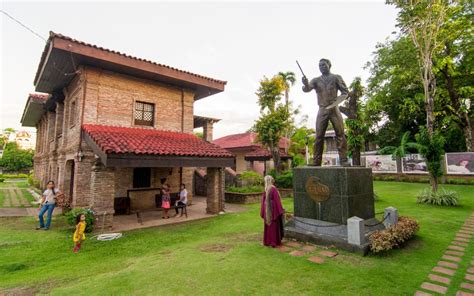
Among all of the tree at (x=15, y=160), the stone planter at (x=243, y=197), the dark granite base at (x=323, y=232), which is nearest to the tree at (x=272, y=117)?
the stone planter at (x=243, y=197)

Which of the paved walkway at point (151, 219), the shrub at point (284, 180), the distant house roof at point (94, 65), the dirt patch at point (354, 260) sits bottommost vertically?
the paved walkway at point (151, 219)

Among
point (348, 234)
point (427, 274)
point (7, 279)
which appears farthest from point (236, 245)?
point (7, 279)

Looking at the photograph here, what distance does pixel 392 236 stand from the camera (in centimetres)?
540

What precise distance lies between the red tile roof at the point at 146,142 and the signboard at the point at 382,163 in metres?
19.2

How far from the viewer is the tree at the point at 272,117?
54.5ft

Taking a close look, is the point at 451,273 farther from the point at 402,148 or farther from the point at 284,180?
the point at 402,148

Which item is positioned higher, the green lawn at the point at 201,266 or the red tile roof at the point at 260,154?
the red tile roof at the point at 260,154

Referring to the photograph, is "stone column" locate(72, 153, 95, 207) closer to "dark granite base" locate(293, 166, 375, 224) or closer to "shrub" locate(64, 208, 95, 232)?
"shrub" locate(64, 208, 95, 232)

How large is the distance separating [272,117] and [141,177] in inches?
364

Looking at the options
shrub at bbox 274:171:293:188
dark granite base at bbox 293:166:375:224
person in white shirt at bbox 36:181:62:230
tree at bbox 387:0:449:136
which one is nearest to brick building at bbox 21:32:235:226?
person in white shirt at bbox 36:181:62:230

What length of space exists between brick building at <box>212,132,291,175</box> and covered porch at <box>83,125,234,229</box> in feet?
28.9

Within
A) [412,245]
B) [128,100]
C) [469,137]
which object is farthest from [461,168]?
[128,100]

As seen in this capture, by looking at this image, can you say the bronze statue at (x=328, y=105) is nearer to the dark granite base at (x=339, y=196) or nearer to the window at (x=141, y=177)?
the dark granite base at (x=339, y=196)

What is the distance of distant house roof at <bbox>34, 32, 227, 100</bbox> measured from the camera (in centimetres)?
905
